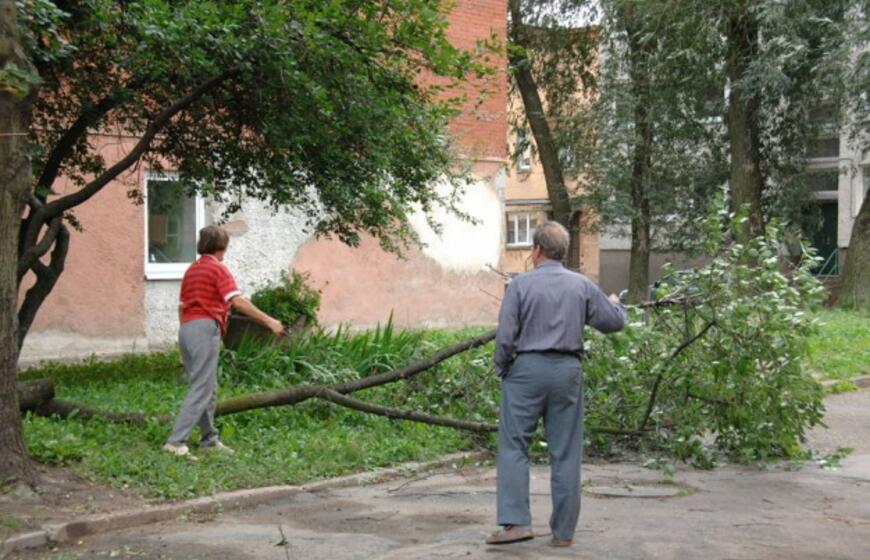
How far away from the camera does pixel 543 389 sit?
21.3 feet

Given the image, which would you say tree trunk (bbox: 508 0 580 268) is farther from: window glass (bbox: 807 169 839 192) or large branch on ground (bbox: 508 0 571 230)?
window glass (bbox: 807 169 839 192)

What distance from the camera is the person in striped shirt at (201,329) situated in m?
8.81

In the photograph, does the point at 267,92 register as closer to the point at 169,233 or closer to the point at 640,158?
the point at 169,233

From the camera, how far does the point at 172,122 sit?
42.1 ft

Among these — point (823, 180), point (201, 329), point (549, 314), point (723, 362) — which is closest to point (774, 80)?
point (823, 180)

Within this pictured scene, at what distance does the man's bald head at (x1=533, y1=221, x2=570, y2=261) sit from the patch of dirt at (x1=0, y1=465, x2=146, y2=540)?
3165mm

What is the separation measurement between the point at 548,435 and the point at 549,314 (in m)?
0.70

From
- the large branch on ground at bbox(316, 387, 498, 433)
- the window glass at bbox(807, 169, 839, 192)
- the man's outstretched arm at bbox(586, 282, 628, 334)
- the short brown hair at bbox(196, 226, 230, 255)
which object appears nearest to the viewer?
the man's outstretched arm at bbox(586, 282, 628, 334)

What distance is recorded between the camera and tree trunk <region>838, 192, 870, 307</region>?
83.3 ft

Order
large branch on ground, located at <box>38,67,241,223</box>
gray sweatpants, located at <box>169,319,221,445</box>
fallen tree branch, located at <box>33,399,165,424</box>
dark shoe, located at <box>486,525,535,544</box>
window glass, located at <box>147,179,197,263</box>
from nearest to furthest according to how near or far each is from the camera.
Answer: dark shoe, located at <box>486,525,535,544</box>
gray sweatpants, located at <box>169,319,221,445</box>
fallen tree branch, located at <box>33,399,165,424</box>
large branch on ground, located at <box>38,67,241,223</box>
window glass, located at <box>147,179,197,263</box>

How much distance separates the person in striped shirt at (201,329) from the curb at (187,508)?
0.92 meters

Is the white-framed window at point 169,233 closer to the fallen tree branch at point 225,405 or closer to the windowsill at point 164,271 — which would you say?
the windowsill at point 164,271

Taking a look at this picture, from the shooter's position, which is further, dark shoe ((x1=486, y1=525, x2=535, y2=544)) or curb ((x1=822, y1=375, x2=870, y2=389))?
curb ((x1=822, y1=375, x2=870, y2=389))

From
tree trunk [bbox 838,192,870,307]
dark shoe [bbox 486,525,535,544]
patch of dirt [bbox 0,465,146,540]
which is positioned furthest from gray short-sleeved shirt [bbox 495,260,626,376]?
tree trunk [bbox 838,192,870,307]
